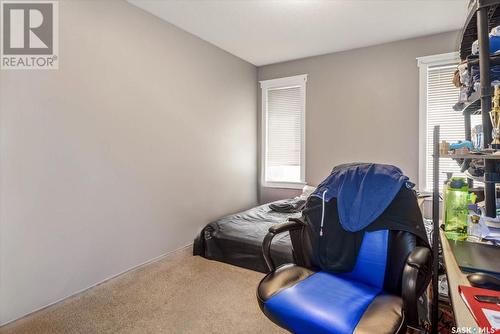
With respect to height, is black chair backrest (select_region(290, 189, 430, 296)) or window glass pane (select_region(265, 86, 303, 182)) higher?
window glass pane (select_region(265, 86, 303, 182))

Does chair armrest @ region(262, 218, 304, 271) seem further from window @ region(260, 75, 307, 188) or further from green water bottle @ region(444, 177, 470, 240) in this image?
window @ region(260, 75, 307, 188)

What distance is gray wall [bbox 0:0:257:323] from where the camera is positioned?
5.99 feet

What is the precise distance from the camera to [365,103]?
365 cm

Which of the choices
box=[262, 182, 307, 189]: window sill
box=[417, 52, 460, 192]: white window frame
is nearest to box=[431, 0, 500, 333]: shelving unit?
box=[417, 52, 460, 192]: white window frame

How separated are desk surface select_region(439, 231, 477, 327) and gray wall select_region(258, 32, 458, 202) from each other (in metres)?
2.45

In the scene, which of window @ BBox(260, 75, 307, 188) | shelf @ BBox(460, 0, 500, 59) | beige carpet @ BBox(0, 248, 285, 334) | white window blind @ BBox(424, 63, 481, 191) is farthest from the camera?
window @ BBox(260, 75, 307, 188)

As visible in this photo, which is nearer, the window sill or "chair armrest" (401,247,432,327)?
"chair armrest" (401,247,432,327)

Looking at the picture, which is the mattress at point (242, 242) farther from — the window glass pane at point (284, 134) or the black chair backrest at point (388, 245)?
the window glass pane at point (284, 134)

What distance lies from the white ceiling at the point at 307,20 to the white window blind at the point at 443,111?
494 millimetres

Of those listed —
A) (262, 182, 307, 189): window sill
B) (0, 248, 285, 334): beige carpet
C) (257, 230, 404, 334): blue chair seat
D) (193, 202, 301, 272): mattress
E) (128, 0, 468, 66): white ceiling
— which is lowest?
(0, 248, 285, 334): beige carpet

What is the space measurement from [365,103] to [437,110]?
2.72 feet

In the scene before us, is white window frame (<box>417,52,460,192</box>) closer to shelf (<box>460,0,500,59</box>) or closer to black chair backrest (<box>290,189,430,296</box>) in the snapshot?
shelf (<box>460,0,500,59</box>)

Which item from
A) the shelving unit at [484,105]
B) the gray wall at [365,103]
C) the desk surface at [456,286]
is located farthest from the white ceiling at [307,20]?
the desk surface at [456,286]

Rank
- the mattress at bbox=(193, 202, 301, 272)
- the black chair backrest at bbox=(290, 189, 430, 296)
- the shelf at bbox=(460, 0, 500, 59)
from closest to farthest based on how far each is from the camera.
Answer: the shelf at bbox=(460, 0, 500, 59), the black chair backrest at bbox=(290, 189, 430, 296), the mattress at bbox=(193, 202, 301, 272)
